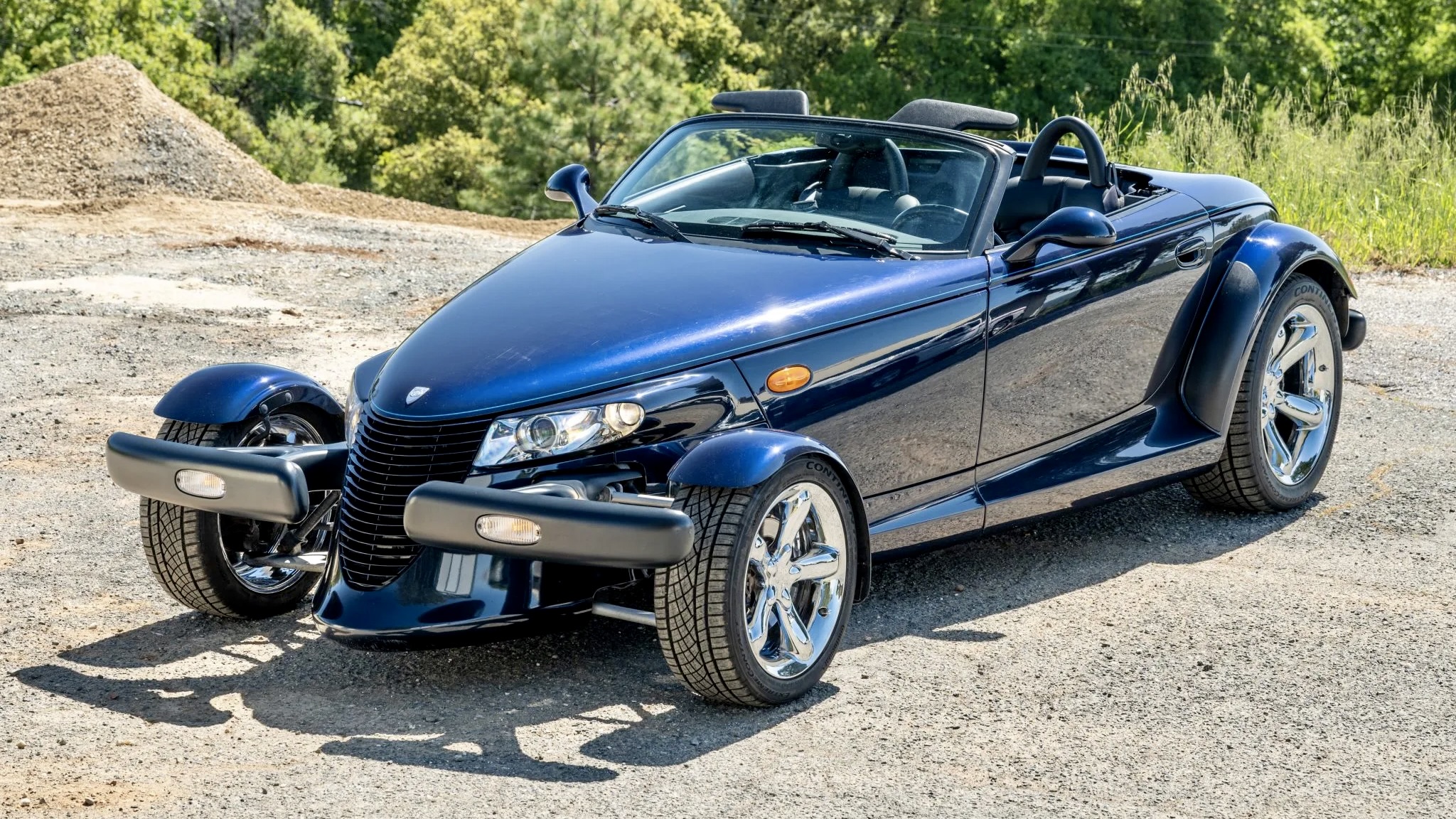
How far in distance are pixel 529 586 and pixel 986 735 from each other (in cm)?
135

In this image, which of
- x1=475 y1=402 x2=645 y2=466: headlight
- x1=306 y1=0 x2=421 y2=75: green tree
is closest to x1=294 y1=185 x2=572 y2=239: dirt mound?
x1=475 y1=402 x2=645 y2=466: headlight

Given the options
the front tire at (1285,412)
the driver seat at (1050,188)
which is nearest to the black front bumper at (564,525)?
the driver seat at (1050,188)

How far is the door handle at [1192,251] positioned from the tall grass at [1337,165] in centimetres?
722

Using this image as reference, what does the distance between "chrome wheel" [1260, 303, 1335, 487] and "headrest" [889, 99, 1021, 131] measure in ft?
4.83

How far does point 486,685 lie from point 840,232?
6.42ft

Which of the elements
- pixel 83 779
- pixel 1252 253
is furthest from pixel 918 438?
pixel 83 779

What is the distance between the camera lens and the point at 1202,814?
4160 mm

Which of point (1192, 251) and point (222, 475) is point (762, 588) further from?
point (1192, 251)

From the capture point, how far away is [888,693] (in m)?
5.01

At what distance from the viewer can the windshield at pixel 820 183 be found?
5906 mm

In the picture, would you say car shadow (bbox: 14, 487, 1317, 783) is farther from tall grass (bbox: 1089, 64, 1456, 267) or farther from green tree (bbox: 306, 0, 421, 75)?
green tree (bbox: 306, 0, 421, 75)

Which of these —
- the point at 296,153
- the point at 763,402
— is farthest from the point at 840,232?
the point at 296,153

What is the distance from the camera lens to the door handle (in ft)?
21.7

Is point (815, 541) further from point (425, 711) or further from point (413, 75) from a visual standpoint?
point (413, 75)
